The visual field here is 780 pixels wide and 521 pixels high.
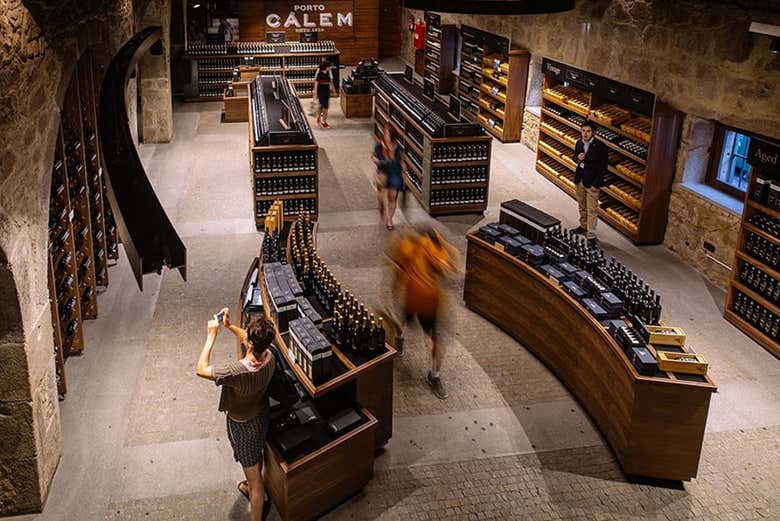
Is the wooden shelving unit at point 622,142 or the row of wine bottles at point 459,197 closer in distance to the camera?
the wooden shelving unit at point 622,142

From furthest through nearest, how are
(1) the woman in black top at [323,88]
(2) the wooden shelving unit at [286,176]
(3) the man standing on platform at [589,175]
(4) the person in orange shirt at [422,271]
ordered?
(1) the woman in black top at [323,88] → (2) the wooden shelving unit at [286,176] → (3) the man standing on platform at [589,175] → (4) the person in orange shirt at [422,271]

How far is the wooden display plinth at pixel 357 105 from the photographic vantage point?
17266 millimetres

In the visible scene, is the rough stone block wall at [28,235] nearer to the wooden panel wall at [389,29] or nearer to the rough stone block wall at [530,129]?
the rough stone block wall at [530,129]

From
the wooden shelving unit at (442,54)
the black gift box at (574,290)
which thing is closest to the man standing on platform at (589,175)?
the black gift box at (574,290)

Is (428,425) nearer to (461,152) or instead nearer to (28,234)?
(28,234)

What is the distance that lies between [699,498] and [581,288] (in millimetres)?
1897

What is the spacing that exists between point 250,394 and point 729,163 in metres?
7.28

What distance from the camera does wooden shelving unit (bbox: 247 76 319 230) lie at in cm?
1005

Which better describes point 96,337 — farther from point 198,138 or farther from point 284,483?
point 198,138

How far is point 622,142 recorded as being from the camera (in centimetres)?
1060

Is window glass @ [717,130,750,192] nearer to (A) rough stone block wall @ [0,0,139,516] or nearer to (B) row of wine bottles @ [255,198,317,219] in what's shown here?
(B) row of wine bottles @ [255,198,317,219]

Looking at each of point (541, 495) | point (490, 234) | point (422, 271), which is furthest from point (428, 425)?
point (490, 234)

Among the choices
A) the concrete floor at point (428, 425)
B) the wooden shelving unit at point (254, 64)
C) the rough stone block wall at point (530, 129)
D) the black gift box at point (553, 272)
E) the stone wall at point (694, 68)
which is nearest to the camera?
the concrete floor at point (428, 425)

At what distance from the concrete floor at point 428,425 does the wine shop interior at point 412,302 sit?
0.08 feet
